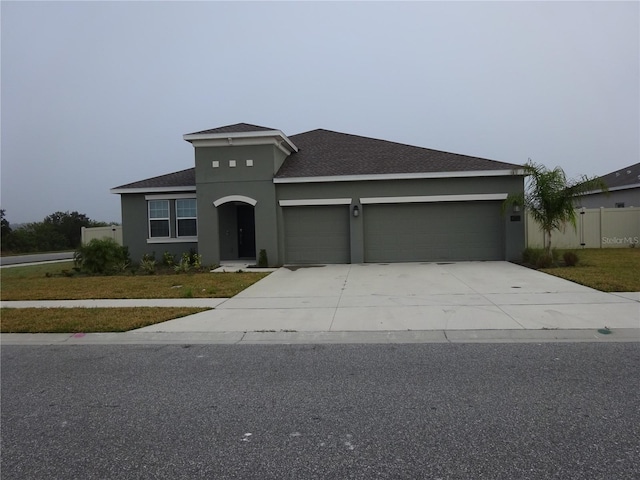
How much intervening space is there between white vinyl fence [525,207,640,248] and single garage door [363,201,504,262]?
20.6 ft

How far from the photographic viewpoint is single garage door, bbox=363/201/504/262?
1884 cm

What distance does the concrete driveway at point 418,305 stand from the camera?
8.40 meters

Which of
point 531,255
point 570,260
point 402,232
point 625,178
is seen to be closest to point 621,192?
point 625,178

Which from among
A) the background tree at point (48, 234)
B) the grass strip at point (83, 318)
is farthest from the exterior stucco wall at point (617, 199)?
the background tree at point (48, 234)

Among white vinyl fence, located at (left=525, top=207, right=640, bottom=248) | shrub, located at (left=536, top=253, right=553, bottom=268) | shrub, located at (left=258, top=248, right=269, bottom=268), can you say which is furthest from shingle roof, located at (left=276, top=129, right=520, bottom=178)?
white vinyl fence, located at (left=525, top=207, right=640, bottom=248)

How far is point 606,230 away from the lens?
23.2 m

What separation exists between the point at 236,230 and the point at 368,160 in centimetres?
636

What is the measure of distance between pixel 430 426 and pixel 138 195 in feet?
62.2

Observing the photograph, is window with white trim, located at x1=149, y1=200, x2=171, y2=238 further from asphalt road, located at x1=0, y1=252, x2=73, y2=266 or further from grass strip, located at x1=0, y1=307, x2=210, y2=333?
asphalt road, located at x1=0, y1=252, x2=73, y2=266

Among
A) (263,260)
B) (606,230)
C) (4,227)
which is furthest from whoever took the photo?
(4,227)

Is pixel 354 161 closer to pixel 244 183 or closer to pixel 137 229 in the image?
pixel 244 183

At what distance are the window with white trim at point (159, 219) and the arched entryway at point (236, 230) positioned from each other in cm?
245

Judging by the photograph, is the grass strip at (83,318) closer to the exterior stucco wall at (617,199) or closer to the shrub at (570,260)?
the shrub at (570,260)

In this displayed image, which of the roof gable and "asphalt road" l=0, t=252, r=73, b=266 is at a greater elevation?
the roof gable
